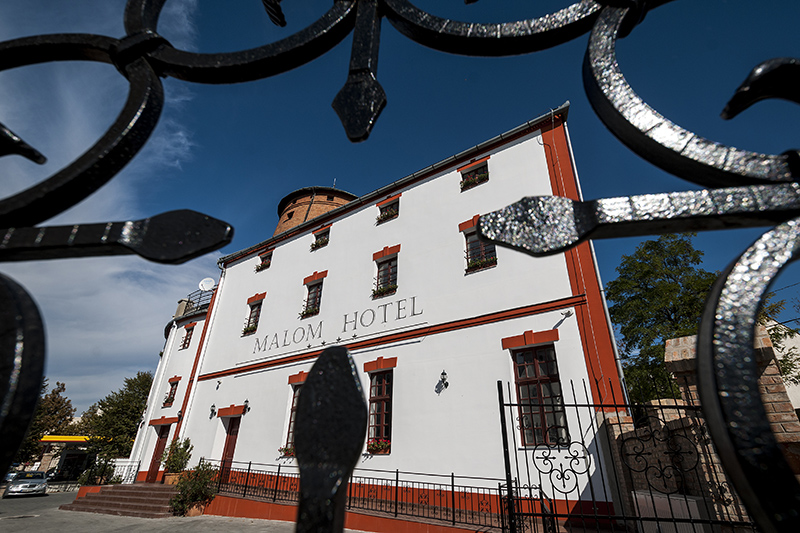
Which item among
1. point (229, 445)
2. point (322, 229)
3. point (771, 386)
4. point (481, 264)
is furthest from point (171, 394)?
point (771, 386)

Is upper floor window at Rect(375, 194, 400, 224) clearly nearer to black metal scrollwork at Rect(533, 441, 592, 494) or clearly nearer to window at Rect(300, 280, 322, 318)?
window at Rect(300, 280, 322, 318)

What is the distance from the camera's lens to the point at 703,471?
15.8 ft

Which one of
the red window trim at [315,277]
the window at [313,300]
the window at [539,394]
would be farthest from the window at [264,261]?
the window at [539,394]

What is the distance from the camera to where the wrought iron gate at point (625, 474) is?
4.49 metres

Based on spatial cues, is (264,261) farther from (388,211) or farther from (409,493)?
(409,493)

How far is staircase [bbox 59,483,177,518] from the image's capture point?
11500mm

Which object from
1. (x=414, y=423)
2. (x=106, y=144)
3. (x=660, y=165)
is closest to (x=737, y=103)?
(x=660, y=165)

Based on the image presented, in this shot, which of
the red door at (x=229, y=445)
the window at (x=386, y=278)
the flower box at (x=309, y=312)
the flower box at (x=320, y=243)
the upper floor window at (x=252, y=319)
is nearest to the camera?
the window at (x=386, y=278)

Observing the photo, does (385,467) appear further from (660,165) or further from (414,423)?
(660,165)

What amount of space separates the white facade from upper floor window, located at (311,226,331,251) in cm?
25

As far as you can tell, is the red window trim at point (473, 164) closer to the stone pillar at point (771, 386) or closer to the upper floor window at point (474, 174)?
the upper floor window at point (474, 174)

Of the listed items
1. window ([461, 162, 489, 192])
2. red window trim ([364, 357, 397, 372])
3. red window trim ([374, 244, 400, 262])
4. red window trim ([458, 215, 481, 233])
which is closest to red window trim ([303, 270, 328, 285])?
red window trim ([374, 244, 400, 262])

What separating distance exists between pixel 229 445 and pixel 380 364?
7.51m

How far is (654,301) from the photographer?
16125mm
